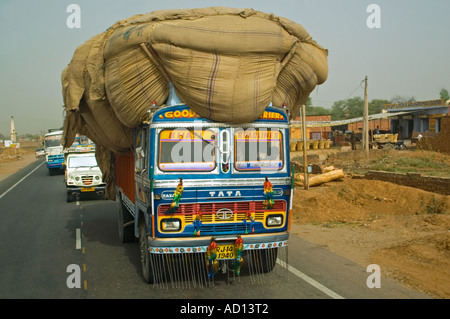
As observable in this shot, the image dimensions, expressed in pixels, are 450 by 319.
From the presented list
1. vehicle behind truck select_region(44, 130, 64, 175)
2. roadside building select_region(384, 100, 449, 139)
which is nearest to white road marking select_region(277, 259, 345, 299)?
vehicle behind truck select_region(44, 130, 64, 175)

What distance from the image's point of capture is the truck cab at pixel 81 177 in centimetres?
Answer: 1731

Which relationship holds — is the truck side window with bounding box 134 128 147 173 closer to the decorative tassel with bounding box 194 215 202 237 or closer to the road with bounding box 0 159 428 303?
the decorative tassel with bounding box 194 215 202 237

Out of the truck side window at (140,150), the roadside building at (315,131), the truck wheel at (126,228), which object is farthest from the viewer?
the roadside building at (315,131)

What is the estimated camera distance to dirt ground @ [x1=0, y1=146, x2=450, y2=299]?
23.9 ft

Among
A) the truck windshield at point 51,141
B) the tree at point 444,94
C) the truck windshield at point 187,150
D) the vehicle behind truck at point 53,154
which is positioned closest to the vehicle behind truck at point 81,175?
the truck windshield at point 187,150

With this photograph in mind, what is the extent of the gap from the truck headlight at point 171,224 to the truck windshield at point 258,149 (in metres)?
1.09

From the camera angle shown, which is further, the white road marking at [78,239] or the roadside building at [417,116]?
the roadside building at [417,116]

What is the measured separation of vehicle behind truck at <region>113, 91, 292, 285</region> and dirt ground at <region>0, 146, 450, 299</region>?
222cm

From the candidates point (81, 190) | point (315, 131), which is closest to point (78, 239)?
point (81, 190)

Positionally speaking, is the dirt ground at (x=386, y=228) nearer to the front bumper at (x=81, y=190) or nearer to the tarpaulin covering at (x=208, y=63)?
the tarpaulin covering at (x=208, y=63)

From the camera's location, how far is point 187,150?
6.42 m

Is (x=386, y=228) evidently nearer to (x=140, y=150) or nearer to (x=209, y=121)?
(x=209, y=121)

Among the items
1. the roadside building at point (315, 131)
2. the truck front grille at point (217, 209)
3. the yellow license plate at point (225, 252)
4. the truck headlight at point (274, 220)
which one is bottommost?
the yellow license plate at point (225, 252)

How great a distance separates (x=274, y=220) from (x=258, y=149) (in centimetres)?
102
